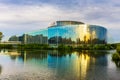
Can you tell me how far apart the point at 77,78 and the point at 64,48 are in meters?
84.4

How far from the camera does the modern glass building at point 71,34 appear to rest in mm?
146125

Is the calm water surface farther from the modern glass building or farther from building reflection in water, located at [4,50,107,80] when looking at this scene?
the modern glass building

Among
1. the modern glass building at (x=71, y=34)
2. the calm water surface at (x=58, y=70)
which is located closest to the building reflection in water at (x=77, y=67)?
the calm water surface at (x=58, y=70)

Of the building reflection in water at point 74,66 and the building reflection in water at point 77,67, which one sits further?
the building reflection in water at point 77,67

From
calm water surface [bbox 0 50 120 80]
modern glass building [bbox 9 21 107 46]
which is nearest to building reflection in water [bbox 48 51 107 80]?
calm water surface [bbox 0 50 120 80]

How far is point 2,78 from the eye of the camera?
27812 mm

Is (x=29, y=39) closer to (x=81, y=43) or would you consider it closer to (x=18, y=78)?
(x=81, y=43)

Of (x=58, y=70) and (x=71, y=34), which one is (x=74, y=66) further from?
(x=71, y=34)

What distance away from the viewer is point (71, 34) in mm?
147000

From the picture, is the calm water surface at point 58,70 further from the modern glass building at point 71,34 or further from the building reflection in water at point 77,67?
the modern glass building at point 71,34

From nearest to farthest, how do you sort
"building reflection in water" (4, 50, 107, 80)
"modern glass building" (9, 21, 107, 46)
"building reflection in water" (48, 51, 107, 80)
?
"building reflection in water" (4, 50, 107, 80)
"building reflection in water" (48, 51, 107, 80)
"modern glass building" (9, 21, 107, 46)

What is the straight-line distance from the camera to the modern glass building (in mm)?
146125

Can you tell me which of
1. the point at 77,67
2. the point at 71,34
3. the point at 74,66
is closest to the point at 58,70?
the point at 77,67

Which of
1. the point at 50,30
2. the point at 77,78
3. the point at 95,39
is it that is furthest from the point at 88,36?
the point at 77,78
